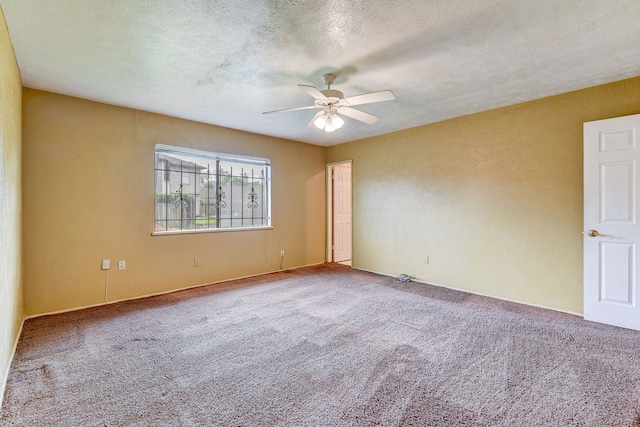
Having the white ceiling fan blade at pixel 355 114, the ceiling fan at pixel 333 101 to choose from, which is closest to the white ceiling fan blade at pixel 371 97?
the ceiling fan at pixel 333 101

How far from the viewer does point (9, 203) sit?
2.22 metres

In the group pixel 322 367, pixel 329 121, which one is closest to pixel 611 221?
pixel 329 121

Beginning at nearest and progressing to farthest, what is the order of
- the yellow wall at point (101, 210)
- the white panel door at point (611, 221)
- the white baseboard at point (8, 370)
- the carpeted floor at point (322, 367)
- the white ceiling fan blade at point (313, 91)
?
1. the carpeted floor at point (322, 367)
2. the white baseboard at point (8, 370)
3. the white ceiling fan blade at point (313, 91)
4. the white panel door at point (611, 221)
5. the yellow wall at point (101, 210)

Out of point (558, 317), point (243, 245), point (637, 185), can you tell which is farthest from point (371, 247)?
point (637, 185)

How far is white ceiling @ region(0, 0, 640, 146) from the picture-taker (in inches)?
71.8

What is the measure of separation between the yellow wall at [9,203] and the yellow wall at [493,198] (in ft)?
14.5

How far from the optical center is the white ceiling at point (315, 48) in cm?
182

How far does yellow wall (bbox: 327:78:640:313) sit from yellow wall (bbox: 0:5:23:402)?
4.43 meters

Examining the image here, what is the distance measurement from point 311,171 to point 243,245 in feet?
Answer: 6.56

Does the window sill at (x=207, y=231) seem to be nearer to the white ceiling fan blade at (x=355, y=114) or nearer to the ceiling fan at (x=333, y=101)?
the ceiling fan at (x=333, y=101)

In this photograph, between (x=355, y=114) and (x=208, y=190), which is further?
(x=208, y=190)

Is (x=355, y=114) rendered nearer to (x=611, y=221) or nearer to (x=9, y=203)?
(x=611, y=221)

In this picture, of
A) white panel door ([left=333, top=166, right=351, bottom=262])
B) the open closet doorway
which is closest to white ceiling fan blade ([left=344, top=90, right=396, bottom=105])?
the open closet doorway

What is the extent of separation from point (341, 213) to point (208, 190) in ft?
9.47
